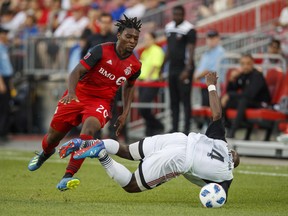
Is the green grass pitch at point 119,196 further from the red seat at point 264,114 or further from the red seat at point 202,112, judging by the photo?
the red seat at point 202,112

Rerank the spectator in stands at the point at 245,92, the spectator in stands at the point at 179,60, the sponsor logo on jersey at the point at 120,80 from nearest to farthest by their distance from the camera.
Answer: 1. the sponsor logo on jersey at the point at 120,80
2. the spectator in stands at the point at 245,92
3. the spectator in stands at the point at 179,60

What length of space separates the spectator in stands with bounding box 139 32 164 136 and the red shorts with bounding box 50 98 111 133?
8.54 metres

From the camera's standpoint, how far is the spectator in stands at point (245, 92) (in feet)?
59.2

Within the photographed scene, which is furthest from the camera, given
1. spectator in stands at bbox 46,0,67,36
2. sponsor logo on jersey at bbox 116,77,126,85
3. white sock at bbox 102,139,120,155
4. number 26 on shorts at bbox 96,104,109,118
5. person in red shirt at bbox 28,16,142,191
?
spectator in stands at bbox 46,0,67,36

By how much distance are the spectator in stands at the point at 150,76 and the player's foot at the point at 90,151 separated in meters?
10.3

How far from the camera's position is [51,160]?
16.7 meters

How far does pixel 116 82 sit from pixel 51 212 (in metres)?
2.94

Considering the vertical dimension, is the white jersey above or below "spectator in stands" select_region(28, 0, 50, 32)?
below

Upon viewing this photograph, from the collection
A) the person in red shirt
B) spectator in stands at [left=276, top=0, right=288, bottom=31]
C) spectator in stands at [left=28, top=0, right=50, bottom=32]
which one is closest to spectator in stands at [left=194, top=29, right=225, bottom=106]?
spectator in stands at [left=276, top=0, right=288, bottom=31]

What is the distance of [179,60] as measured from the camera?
19.2 m

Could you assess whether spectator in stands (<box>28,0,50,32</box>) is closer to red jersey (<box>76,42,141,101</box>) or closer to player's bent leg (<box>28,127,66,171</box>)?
player's bent leg (<box>28,127,66,171</box>)

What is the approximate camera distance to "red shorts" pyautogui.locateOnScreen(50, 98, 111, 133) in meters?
11.6

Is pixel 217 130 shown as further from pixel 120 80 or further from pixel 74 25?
pixel 74 25

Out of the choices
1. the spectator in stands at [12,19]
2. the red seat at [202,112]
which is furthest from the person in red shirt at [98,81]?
the spectator in stands at [12,19]
